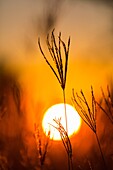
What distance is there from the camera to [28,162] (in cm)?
345

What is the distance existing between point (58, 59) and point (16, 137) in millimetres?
2807

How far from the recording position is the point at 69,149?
6.08 feet

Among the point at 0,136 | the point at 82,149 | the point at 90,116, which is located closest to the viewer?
the point at 90,116

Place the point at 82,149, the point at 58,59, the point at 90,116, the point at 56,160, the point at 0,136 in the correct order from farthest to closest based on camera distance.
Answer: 1. the point at 56,160
2. the point at 82,149
3. the point at 0,136
4. the point at 90,116
5. the point at 58,59

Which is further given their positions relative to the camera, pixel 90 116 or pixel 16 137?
pixel 16 137

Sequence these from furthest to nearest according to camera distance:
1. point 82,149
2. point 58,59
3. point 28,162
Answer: point 82,149
point 28,162
point 58,59

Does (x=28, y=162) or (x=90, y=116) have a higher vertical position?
(x=90, y=116)

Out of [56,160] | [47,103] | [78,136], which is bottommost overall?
[56,160]

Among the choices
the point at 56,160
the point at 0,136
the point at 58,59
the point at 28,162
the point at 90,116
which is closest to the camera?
the point at 58,59

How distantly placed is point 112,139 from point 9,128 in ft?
4.65

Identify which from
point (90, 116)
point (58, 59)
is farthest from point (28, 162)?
point (58, 59)

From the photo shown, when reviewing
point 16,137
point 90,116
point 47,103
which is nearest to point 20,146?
point 16,137

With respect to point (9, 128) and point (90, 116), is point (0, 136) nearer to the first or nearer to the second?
point (9, 128)

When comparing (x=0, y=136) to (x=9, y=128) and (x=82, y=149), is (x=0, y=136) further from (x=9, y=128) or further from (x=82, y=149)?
(x=82, y=149)
